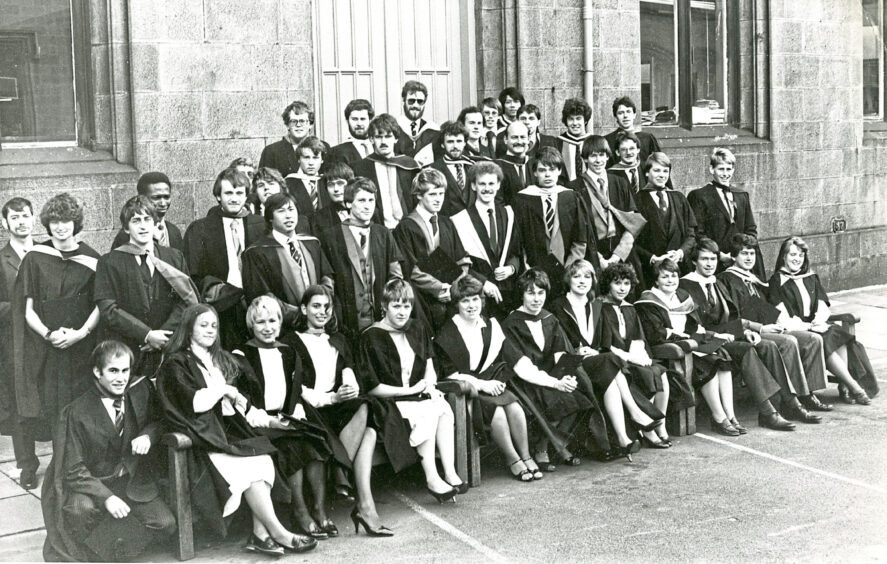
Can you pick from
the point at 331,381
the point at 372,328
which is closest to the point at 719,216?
the point at 372,328

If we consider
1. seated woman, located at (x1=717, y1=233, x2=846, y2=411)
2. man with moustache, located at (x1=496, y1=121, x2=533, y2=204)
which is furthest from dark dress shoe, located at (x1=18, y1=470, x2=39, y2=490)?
seated woman, located at (x1=717, y1=233, x2=846, y2=411)

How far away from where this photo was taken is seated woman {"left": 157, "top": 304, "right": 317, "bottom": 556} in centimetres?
554

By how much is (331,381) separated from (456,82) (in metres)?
4.90

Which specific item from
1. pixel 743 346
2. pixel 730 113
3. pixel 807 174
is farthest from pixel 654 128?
pixel 743 346

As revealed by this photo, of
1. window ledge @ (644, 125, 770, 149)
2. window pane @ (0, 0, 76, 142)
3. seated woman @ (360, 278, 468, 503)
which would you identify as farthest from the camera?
window ledge @ (644, 125, 770, 149)

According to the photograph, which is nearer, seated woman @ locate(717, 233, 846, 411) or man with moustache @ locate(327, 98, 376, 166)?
man with moustache @ locate(327, 98, 376, 166)

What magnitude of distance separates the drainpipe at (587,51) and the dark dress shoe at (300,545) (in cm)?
629

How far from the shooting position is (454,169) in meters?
7.92

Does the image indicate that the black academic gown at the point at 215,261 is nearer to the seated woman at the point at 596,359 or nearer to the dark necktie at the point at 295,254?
the dark necktie at the point at 295,254

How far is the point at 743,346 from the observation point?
26.0ft

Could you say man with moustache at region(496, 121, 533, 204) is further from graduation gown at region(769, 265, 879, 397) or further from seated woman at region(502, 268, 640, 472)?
graduation gown at region(769, 265, 879, 397)

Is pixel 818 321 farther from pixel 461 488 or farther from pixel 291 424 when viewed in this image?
pixel 291 424

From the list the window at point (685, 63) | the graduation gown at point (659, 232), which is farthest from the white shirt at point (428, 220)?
the window at point (685, 63)

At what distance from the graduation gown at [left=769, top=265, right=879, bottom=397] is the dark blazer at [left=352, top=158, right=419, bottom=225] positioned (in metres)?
2.97
